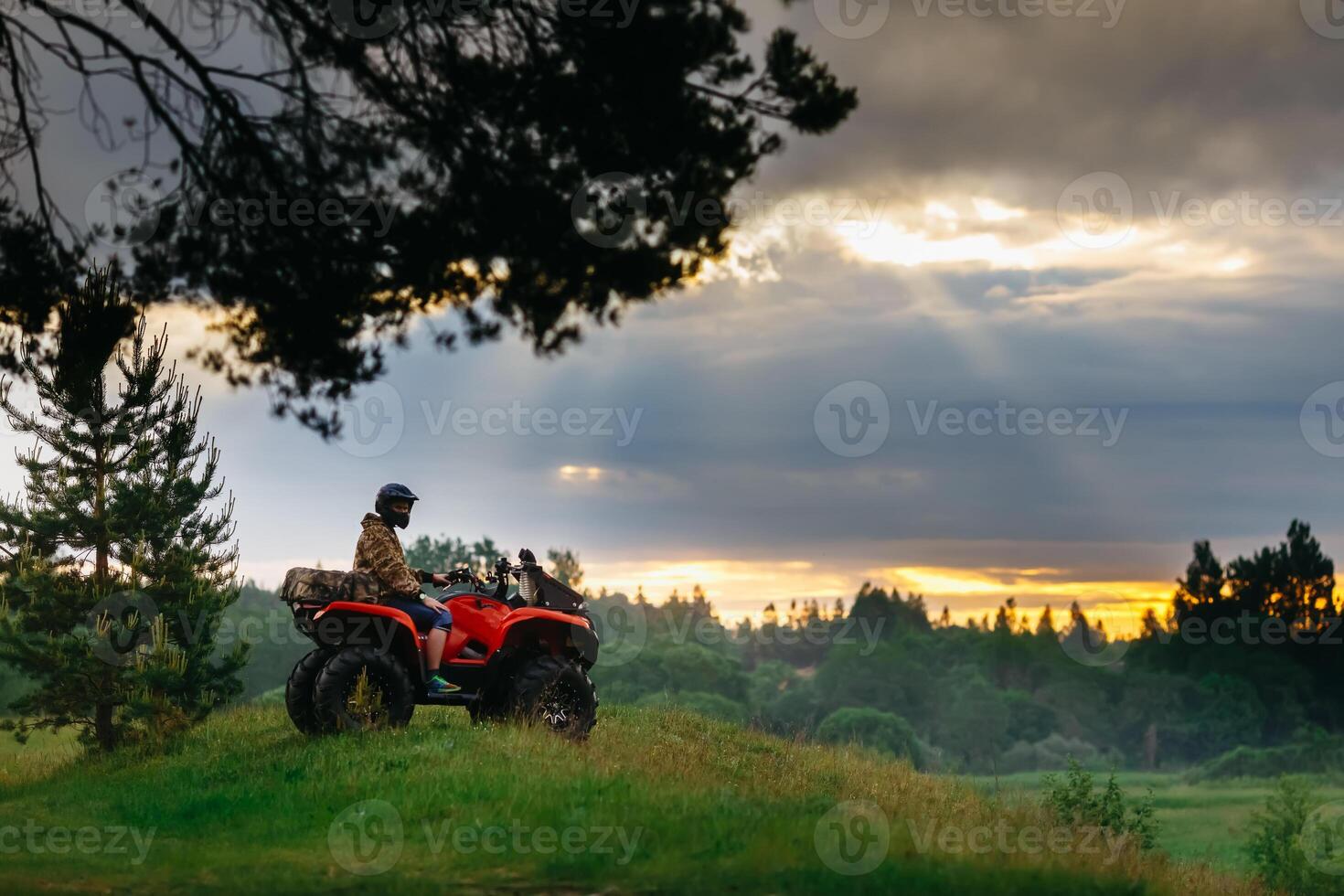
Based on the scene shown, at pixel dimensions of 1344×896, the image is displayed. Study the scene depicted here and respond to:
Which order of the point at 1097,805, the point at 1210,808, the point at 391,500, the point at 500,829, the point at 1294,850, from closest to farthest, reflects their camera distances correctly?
the point at 500,829, the point at 391,500, the point at 1097,805, the point at 1294,850, the point at 1210,808

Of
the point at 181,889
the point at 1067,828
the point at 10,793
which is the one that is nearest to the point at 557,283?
the point at 181,889

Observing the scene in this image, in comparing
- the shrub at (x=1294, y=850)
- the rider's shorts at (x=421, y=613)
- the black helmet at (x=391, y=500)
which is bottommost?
the shrub at (x=1294, y=850)

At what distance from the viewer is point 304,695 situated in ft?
51.7

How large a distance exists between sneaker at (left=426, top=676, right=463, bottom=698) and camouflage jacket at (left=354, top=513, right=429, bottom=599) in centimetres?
116

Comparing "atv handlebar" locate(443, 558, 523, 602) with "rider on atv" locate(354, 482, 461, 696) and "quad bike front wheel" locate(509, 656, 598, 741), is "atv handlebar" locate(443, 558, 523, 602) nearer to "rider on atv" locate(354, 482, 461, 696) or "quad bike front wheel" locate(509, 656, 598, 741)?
"rider on atv" locate(354, 482, 461, 696)

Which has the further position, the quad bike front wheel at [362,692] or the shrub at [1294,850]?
the shrub at [1294,850]

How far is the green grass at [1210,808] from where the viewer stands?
83.6m

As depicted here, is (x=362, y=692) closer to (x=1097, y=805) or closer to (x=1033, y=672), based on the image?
(x=1097, y=805)

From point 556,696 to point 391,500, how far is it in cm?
318

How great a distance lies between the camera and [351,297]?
13.2m

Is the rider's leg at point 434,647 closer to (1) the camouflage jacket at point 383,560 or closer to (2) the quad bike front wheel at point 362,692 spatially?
(2) the quad bike front wheel at point 362,692

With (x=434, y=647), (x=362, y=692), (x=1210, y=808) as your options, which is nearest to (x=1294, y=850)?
(x=1210, y=808)

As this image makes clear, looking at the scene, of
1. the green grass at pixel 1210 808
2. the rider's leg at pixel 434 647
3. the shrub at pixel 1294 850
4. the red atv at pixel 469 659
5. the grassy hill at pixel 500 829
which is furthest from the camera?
Result: the green grass at pixel 1210 808

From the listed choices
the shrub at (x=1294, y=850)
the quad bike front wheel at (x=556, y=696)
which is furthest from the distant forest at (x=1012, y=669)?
the quad bike front wheel at (x=556, y=696)
